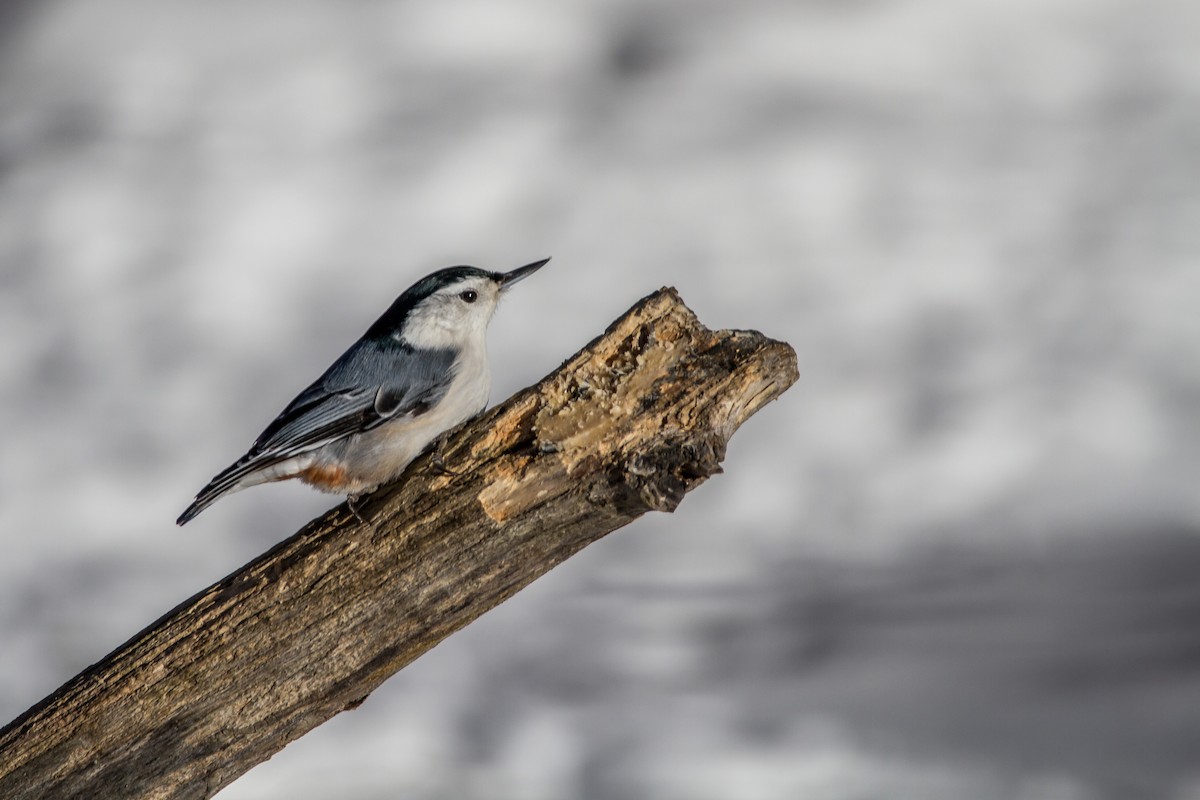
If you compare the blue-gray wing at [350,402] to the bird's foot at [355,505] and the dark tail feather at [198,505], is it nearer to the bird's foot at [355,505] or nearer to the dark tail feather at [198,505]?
the dark tail feather at [198,505]

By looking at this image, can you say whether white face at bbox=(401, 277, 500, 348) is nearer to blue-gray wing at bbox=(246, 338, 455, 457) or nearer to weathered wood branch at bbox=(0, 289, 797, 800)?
blue-gray wing at bbox=(246, 338, 455, 457)

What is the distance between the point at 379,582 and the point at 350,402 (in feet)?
1.42

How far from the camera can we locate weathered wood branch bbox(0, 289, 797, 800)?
1.36 m

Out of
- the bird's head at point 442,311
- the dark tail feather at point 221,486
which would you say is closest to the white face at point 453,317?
the bird's head at point 442,311

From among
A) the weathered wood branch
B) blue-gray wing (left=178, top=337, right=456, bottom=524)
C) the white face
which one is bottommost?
the weathered wood branch

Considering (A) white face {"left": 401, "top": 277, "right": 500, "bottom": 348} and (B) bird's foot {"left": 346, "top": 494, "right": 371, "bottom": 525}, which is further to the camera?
(A) white face {"left": 401, "top": 277, "right": 500, "bottom": 348}

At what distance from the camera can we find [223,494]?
1.68m

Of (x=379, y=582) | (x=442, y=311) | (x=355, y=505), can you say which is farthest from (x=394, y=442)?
(x=442, y=311)

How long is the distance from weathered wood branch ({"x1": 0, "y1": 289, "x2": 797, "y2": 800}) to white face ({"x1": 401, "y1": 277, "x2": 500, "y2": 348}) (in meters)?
0.43

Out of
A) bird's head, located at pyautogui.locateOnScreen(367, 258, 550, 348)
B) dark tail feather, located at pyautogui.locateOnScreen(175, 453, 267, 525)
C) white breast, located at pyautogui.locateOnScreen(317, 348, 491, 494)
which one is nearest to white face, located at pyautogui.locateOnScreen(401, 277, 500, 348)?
bird's head, located at pyautogui.locateOnScreen(367, 258, 550, 348)

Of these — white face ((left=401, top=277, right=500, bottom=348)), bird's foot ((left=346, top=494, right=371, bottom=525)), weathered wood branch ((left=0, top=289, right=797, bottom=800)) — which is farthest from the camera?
white face ((left=401, top=277, right=500, bottom=348))

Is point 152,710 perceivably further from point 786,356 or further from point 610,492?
point 786,356

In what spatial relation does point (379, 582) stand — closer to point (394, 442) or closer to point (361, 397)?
point (394, 442)

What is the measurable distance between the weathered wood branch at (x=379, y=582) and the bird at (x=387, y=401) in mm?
121
